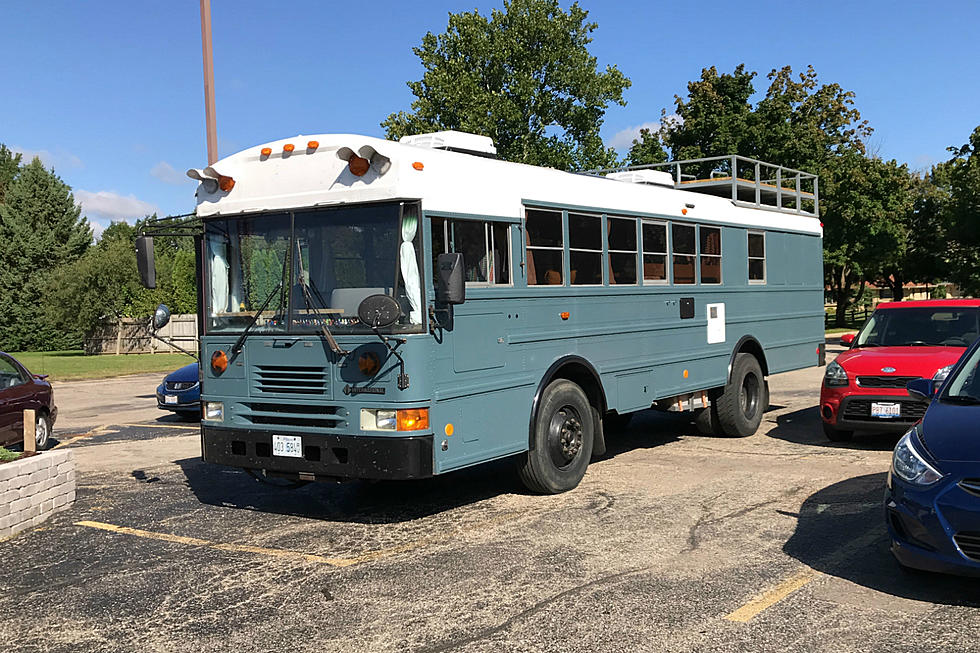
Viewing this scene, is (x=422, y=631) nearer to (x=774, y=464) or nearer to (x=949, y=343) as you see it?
(x=774, y=464)

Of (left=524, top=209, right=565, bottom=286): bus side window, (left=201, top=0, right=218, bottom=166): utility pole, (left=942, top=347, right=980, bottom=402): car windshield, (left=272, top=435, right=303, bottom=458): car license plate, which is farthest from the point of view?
(left=201, top=0, right=218, bottom=166): utility pole

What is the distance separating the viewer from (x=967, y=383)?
6168mm

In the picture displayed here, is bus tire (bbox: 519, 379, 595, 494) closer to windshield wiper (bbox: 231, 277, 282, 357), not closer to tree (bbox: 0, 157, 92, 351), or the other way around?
windshield wiper (bbox: 231, 277, 282, 357)

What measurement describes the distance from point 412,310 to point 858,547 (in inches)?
137

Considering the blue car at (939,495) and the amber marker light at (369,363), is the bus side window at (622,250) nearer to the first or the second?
the amber marker light at (369,363)

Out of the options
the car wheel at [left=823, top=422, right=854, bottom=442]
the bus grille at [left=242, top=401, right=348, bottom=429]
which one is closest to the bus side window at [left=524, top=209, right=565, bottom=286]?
the bus grille at [left=242, top=401, right=348, bottom=429]

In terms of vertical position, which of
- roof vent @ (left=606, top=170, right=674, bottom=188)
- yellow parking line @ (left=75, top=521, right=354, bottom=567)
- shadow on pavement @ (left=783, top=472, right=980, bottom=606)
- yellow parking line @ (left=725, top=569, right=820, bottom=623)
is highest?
roof vent @ (left=606, top=170, right=674, bottom=188)

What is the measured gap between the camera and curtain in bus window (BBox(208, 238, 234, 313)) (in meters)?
7.95

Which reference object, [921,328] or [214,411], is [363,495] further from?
[921,328]

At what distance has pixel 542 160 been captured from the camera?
35438 mm

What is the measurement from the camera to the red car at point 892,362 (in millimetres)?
10297

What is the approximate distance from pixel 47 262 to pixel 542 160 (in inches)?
1294

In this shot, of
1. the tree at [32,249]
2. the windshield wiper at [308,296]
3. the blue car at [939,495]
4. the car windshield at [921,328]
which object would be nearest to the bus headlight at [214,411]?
the windshield wiper at [308,296]

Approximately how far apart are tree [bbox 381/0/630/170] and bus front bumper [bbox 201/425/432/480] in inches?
1070
